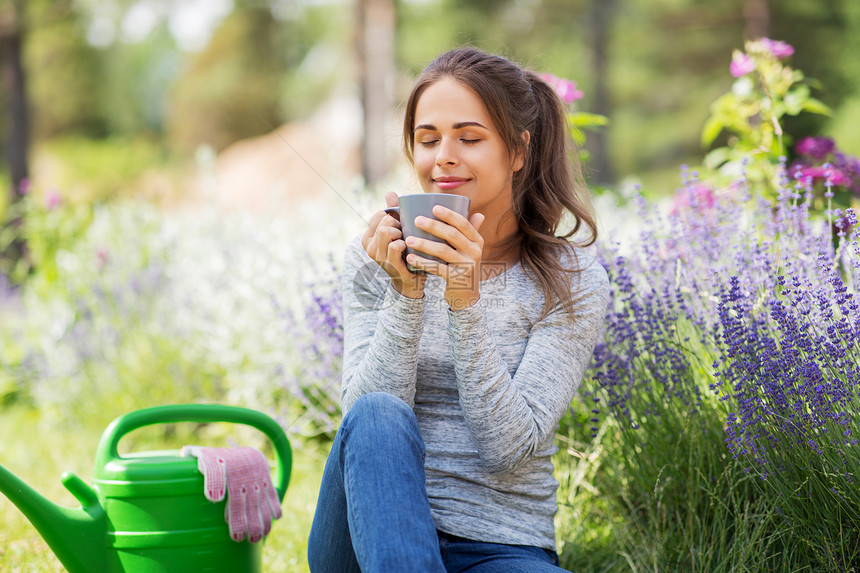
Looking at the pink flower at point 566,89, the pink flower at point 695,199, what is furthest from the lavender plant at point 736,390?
the pink flower at point 566,89

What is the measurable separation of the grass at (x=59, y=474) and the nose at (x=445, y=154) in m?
1.24

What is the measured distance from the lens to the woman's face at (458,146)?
1717mm

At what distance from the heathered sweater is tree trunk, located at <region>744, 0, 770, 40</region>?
10373 mm

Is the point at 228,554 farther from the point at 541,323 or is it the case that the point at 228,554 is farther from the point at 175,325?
the point at 175,325

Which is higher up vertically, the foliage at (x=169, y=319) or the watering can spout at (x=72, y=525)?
the foliage at (x=169, y=319)

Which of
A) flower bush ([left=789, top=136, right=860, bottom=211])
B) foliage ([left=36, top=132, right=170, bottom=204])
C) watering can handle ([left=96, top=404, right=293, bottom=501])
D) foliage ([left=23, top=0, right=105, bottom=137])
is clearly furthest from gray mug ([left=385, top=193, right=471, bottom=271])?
foliage ([left=23, top=0, right=105, bottom=137])

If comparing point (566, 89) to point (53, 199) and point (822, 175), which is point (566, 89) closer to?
point (822, 175)

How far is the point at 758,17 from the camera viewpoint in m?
10.7

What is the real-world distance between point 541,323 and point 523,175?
40 centimetres

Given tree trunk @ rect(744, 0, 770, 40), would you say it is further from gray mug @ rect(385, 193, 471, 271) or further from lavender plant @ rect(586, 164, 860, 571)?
gray mug @ rect(385, 193, 471, 271)

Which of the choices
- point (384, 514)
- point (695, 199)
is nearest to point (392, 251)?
point (384, 514)

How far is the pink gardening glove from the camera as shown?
63.9 inches

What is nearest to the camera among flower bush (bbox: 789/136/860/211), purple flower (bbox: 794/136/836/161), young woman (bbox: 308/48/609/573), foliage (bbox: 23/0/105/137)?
young woman (bbox: 308/48/609/573)

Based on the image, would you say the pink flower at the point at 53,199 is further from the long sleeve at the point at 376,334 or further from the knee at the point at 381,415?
the knee at the point at 381,415
